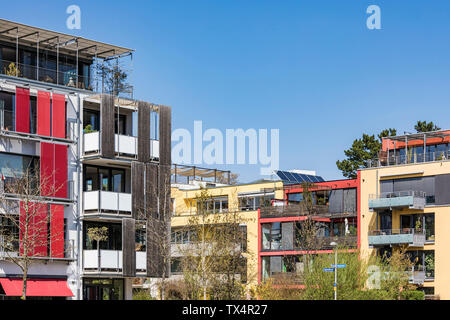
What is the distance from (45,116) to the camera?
147 ft

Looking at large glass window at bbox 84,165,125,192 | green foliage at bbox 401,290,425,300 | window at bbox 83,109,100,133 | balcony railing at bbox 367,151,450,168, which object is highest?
window at bbox 83,109,100,133

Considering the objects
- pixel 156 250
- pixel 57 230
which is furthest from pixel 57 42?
pixel 156 250

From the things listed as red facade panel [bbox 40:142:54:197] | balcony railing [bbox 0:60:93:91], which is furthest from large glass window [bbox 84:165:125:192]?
balcony railing [bbox 0:60:93:91]

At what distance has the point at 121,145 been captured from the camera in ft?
158

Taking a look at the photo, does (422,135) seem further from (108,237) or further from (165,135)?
(108,237)

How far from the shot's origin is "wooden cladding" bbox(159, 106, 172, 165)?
50.6m

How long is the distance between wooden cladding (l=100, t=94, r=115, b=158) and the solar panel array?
46140 mm

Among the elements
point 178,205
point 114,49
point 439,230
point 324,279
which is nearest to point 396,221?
point 439,230

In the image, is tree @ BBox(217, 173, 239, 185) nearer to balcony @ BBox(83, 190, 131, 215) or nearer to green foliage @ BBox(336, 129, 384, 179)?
green foliage @ BBox(336, 129, 384, 179)

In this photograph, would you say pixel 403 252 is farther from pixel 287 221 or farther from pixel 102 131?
pixel 102 131

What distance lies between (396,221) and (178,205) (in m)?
29.9

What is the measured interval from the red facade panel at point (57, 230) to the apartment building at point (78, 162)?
6 cm

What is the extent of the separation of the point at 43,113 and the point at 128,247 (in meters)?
9.16
